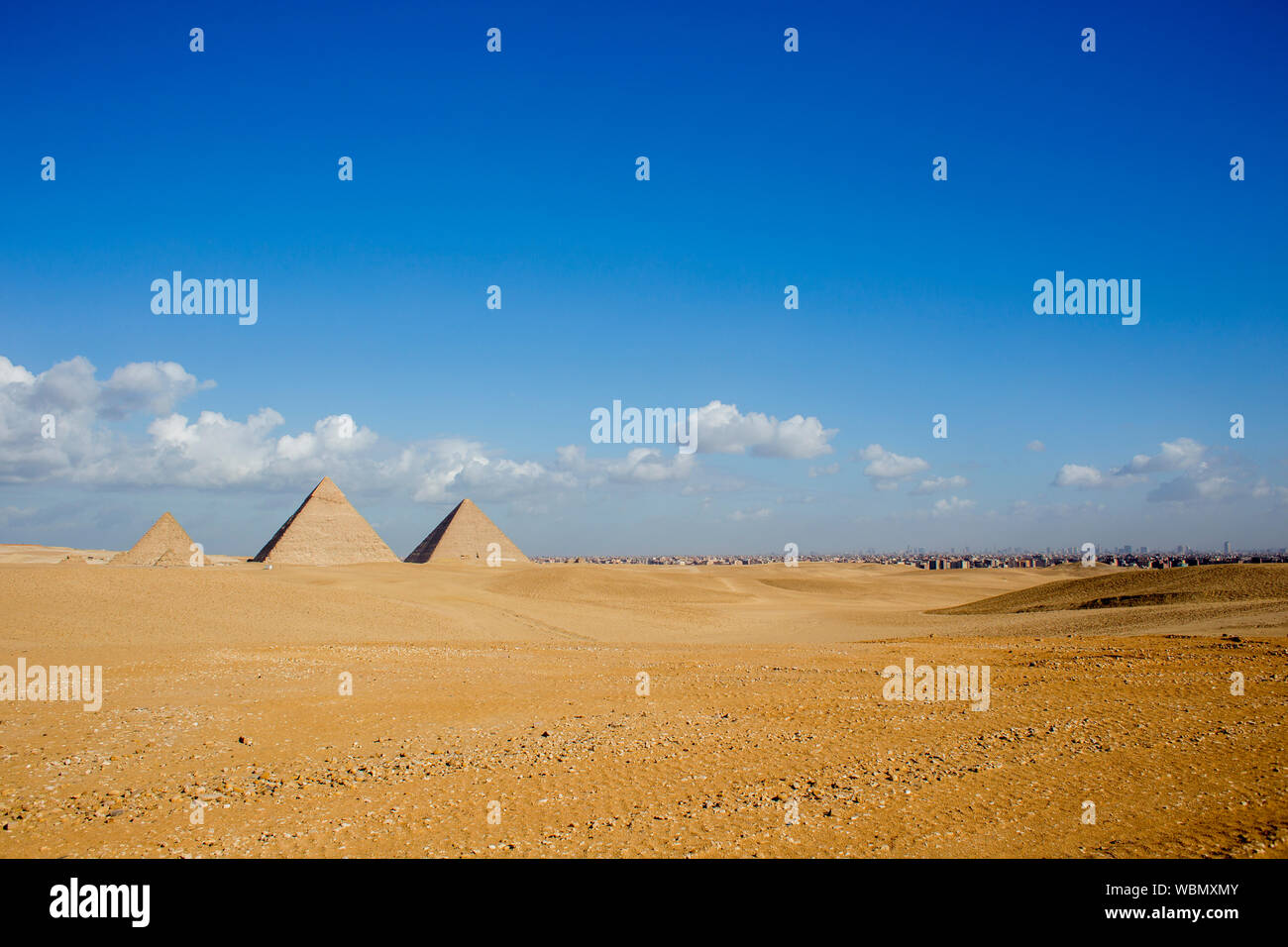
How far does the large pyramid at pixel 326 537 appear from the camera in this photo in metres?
57.5

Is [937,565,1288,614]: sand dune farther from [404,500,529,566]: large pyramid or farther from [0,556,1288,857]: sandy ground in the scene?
[404,500,529,566]: large pyramid

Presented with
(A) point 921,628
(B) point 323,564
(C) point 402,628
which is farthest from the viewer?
(B) point 323,564

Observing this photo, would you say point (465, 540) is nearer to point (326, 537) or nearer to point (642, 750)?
point (326, 537)

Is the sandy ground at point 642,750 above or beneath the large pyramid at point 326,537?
beneath

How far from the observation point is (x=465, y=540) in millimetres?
71938

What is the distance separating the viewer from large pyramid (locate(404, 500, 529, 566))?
70.6m

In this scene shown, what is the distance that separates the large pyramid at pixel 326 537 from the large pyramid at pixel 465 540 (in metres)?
7.59

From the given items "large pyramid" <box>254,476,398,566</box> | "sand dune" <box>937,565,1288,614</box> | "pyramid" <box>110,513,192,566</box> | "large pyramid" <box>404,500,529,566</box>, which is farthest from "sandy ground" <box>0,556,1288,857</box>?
"large pyramid" <box>404,500,529,566</box>

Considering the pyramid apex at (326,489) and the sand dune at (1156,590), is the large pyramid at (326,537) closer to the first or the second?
the pyramid apex at (326,489)

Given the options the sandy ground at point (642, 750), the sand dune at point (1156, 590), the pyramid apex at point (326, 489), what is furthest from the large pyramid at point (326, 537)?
the sand dune at point (1156, 590)

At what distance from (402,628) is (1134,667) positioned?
21479 mm
